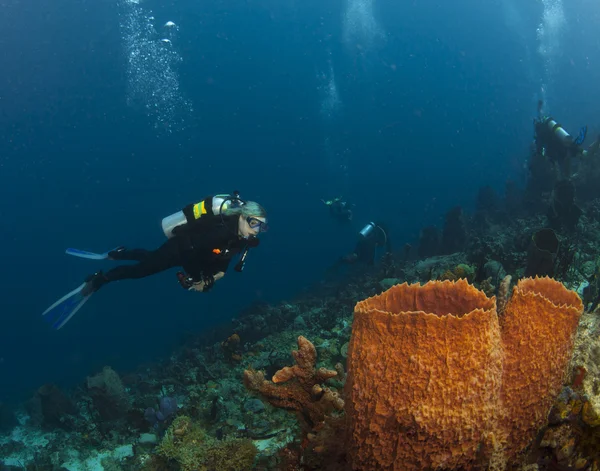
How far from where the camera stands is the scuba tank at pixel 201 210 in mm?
5941

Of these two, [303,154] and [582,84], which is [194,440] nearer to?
[303,154]

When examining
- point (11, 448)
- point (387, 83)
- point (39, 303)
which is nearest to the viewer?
point (11, 448)

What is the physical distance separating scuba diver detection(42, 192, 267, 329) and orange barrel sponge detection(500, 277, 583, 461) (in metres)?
4.35

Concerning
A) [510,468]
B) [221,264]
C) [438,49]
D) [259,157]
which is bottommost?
[510,468]

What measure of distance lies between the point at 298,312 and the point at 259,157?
9513cm

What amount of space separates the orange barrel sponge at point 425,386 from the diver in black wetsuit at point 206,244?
13.6 feet

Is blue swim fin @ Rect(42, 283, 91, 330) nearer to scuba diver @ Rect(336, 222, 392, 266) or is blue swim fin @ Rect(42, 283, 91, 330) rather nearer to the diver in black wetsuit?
the diver in black wetsuit

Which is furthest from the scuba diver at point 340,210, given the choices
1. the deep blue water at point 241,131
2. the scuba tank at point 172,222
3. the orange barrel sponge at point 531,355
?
the deep blue water at point 241,131

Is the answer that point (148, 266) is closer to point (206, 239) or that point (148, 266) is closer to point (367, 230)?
point (206, 239)

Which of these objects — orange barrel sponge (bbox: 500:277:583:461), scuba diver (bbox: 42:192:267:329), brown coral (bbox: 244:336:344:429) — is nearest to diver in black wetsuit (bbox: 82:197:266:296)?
scuba diver (bbox: 42:192:267:329)

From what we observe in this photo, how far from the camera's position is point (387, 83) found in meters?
137

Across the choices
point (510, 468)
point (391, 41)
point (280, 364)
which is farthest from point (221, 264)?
point (391, 41)

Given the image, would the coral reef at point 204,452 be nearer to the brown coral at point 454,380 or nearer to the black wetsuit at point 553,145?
the brown coral at point 454,380

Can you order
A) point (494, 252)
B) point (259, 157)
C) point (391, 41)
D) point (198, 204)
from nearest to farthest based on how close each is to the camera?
point (198, 204)
point (494, 252)
point (259, 157)
point (391, 41)
